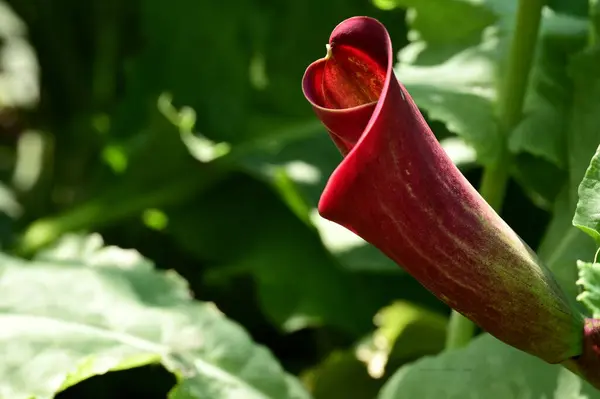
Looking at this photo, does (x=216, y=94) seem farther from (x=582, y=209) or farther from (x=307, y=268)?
(x=582, y=209)

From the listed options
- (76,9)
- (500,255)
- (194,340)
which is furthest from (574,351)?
(76,9)

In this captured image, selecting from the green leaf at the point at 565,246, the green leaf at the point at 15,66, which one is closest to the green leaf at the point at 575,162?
the green leaf at the point at 565,246

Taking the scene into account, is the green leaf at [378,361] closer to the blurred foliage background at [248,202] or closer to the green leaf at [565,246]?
the blurred foliage background at [248,202]

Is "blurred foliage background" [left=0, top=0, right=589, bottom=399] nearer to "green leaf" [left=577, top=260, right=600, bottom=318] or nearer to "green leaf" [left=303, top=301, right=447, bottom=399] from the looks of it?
"green leaf" [left=303, top=301, right=447, bottom=399]

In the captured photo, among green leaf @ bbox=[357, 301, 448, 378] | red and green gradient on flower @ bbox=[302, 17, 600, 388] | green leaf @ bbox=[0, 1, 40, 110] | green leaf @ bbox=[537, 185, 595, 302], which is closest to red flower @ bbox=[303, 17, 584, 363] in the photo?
red and green gradient on flower @ bbox=[302, 17, 600, 388]

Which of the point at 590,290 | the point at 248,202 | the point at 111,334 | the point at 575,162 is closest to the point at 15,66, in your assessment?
the point at 248,202

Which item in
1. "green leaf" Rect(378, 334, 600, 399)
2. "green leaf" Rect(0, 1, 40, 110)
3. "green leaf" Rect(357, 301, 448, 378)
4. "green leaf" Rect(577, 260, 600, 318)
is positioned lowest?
"green leaf" Rect(0, 1, 40, 110)
